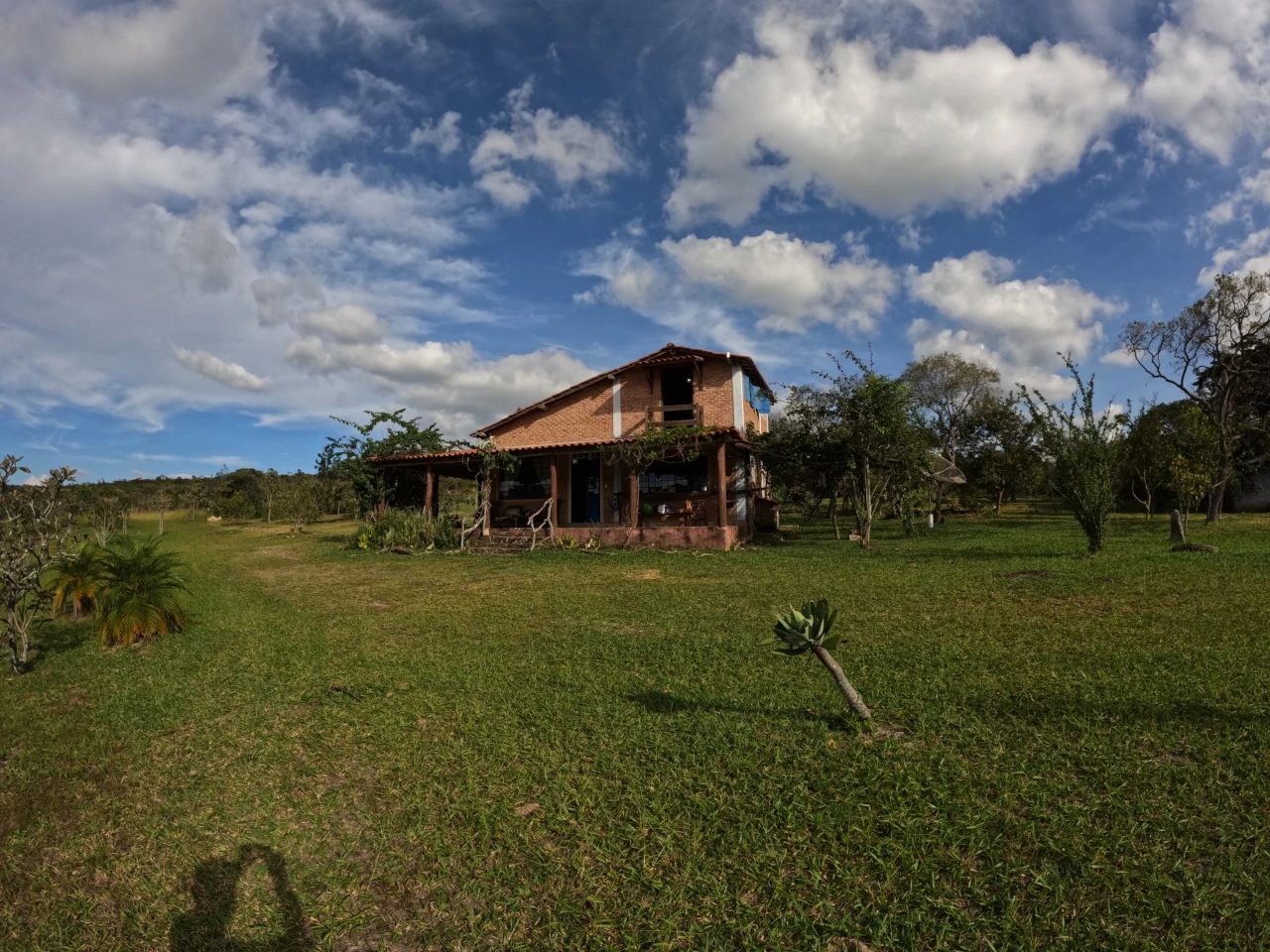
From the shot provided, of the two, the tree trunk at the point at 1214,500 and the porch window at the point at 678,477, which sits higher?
the porch window at the point at 678,477

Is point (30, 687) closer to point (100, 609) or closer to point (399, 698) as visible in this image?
point (100, 609)

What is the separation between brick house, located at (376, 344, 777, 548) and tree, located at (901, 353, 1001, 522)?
20.2m

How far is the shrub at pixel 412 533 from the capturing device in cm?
1781

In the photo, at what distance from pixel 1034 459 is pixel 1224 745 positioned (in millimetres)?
29768

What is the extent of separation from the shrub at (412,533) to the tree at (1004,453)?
24.0m

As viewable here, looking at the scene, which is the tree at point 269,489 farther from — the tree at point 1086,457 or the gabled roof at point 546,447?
the tree at point 1086,457

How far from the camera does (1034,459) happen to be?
1159 inches

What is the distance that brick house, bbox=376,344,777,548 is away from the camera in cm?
1711

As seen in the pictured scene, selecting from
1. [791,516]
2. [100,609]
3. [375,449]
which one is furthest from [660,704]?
[791,516]

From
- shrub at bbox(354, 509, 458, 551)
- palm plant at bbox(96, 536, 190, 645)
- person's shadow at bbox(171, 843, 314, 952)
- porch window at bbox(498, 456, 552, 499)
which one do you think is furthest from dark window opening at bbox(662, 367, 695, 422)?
person's shadow at bbox(171, 843, 314, 952)

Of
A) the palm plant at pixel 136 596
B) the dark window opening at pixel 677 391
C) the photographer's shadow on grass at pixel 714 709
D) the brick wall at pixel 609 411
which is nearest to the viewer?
the photographer's shadow on grass at pixel 714 709

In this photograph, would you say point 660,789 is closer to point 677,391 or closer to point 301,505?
point 677,391

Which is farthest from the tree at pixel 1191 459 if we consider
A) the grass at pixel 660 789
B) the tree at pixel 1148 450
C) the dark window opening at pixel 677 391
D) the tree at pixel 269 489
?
the tree at pixel 269 489

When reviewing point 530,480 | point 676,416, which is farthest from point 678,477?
point 530,480
